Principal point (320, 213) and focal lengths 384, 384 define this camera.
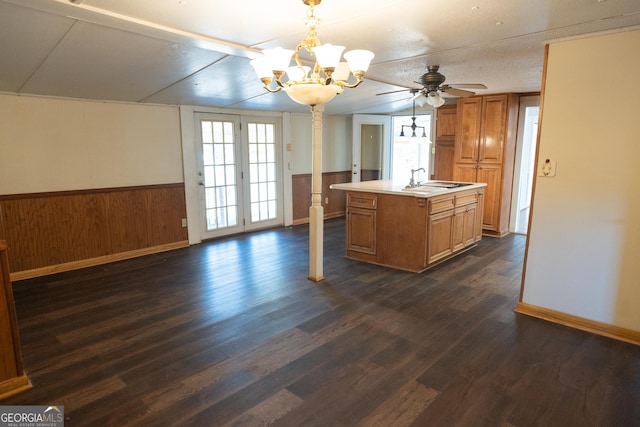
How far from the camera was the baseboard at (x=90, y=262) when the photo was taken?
13.5 feet

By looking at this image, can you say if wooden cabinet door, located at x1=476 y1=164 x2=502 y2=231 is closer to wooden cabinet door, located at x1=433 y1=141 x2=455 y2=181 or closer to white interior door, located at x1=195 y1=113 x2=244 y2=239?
wooden cabinet door, located at x1=433 y1=141 x2=455 y2=181

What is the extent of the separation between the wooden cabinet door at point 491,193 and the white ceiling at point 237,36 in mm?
1869

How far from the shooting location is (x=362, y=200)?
15.0 feet

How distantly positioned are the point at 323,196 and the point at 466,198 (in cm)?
323

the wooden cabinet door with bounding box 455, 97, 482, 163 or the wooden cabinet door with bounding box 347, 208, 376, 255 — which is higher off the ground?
the wooden cabinet door with bounding box 455, 97, 482, 163

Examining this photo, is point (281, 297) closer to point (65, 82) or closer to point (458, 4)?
point (458, 4)

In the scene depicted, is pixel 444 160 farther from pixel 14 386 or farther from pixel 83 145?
pixel 14 386

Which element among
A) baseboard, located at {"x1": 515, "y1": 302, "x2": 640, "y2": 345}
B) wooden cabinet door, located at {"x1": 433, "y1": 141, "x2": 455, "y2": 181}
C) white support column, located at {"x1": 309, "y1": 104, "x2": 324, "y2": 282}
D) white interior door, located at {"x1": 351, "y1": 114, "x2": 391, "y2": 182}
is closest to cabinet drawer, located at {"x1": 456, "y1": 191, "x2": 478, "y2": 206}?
wooden cabinet door, located at {"x1": 433, "y1": 141, "x2": 455, "y2": 181}

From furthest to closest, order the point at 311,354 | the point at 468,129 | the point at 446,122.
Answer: the point at 446,122
the point at 468,129
the point at 311,354

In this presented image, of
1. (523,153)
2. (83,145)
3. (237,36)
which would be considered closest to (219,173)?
(83,145)

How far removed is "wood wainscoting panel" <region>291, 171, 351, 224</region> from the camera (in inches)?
275

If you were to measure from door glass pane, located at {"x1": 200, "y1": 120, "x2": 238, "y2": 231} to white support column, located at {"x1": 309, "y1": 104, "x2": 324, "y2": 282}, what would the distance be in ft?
7.75

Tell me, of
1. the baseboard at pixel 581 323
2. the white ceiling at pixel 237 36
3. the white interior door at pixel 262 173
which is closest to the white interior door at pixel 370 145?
the white interior door at pixel 262 173

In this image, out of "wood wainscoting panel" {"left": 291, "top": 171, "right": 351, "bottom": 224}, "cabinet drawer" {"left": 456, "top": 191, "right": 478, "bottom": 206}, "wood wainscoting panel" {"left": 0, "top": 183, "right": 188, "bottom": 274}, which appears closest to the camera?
"wood wainscoting panel" {"left": 0, "top": 183, "right": 188, "bottom": 274}
